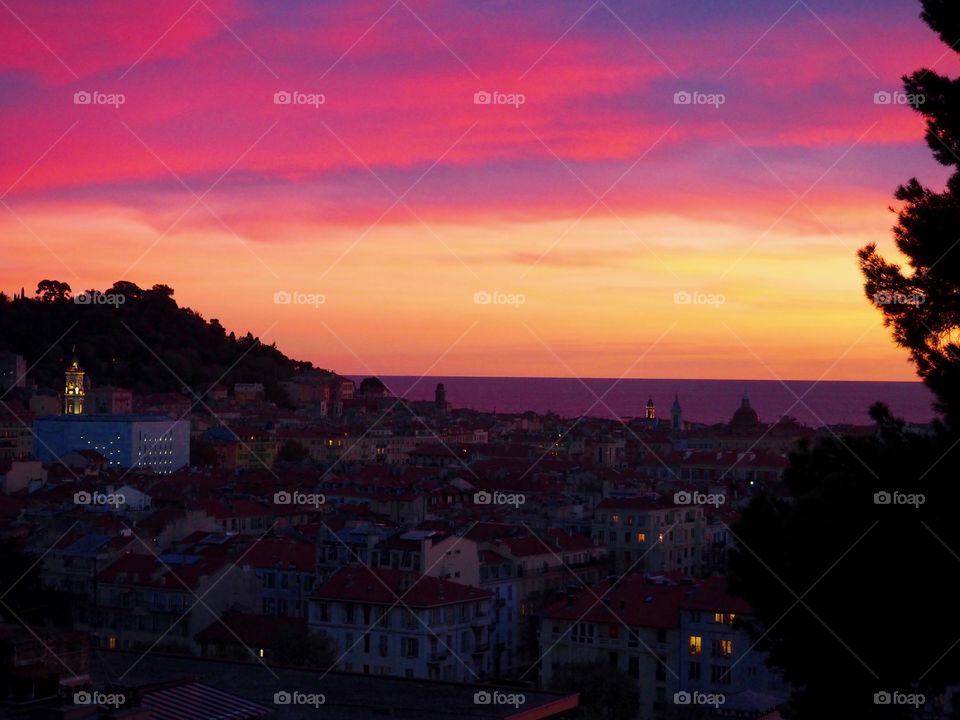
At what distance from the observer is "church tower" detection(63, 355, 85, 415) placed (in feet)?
220

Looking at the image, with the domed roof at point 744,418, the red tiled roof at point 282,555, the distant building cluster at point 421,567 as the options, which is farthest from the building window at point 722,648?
the domed roof at point 744,418

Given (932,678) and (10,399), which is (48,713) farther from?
(10,399)

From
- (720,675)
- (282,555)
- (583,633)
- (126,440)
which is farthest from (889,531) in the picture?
(126,440)

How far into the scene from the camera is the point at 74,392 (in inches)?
2653

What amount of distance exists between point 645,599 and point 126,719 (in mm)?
15518

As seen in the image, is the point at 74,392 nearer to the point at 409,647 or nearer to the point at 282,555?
the point at 282,555

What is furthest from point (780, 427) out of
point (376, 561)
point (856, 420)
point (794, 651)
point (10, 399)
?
point (794, 651)

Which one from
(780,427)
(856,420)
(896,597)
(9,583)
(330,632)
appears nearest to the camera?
(896,597)

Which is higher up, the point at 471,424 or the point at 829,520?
the point at 471,424

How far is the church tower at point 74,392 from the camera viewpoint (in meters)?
67.1

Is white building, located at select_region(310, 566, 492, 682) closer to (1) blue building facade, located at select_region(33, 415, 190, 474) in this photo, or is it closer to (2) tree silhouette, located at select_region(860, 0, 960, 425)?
(2) tree silhouette, located at select_region(860, 0, 960, 425)

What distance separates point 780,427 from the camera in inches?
2512

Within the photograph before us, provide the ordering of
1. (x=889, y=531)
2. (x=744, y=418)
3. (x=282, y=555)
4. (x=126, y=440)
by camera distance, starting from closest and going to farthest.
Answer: (x=889, y=531), (x=282, y=555), (x=126, y=440), (x=744, y=418)

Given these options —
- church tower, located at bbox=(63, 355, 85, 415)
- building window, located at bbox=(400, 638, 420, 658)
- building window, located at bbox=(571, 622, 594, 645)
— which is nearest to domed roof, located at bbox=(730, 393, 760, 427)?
church tower, located at bbox=(63, 355, 85, 415)
